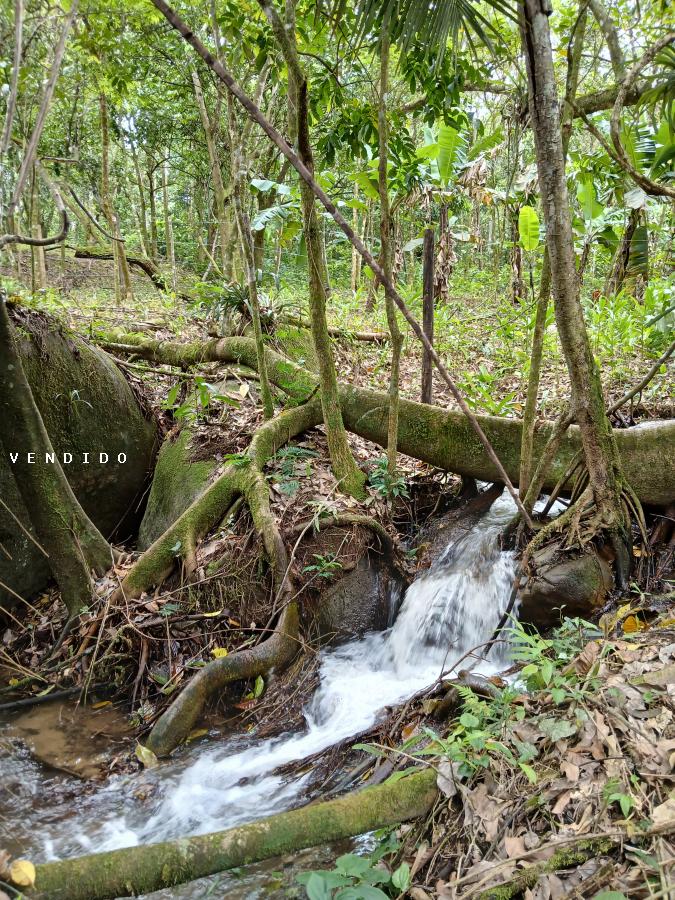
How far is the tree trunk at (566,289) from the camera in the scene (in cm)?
283

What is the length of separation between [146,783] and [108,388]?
346cm

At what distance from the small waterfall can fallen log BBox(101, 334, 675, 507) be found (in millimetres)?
670

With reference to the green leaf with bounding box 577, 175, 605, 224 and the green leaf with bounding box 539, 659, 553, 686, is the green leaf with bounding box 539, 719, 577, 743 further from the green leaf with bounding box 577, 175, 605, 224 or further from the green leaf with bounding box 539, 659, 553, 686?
the green leaf with bounding box 577, 175, 605, 224

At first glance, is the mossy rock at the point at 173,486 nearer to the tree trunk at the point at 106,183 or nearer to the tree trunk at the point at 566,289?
the tree trunk at the point at 566,289

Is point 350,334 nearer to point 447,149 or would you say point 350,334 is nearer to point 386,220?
point 447,149

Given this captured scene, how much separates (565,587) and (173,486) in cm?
347

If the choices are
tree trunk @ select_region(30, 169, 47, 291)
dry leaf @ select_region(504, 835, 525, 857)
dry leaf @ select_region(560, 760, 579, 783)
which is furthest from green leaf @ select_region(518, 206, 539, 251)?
tree trunk @ select_region(30, 169, 47, 291)

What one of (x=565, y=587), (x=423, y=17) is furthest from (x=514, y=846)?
(x=423, y=17)

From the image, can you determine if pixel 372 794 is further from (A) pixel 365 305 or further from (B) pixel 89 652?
(A) pixel 365 305

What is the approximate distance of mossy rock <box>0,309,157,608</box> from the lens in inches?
182

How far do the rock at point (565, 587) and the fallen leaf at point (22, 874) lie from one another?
310 cm

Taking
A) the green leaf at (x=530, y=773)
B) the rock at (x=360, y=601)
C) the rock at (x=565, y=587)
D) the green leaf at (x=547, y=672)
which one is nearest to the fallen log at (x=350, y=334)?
the rock at (x=360, y=601)

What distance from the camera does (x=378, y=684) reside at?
3.98 m

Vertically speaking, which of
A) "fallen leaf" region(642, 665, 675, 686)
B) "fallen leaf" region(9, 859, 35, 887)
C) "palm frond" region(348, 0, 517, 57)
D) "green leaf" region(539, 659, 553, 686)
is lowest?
"fallen leaf" region(9, 859, 35, 887)
